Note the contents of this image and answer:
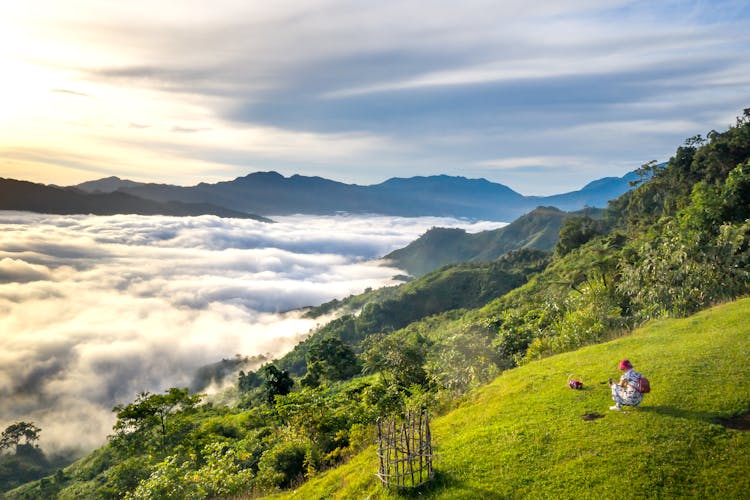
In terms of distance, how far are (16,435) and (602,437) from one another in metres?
146

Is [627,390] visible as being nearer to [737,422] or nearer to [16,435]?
[737,422]

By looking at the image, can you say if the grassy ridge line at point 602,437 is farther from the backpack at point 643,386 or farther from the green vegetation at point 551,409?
the backpack at point 643,386

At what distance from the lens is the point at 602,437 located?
12.4 meters

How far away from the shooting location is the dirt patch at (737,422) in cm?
1173

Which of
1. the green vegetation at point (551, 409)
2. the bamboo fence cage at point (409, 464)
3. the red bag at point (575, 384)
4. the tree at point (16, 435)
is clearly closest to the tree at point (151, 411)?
the green vegetation at point (551, 409)

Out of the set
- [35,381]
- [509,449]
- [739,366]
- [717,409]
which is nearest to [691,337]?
[739,366]

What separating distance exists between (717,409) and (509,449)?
20.0 feet

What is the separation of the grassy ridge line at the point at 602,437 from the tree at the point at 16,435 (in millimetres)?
134661

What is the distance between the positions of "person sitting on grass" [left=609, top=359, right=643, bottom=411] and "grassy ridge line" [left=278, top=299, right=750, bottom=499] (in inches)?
12.9

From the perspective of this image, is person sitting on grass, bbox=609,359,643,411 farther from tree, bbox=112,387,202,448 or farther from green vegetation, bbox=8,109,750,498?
tree, bbox=112,387,202,448

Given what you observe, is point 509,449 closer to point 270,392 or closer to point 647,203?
point 270,392

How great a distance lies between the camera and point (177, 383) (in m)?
190

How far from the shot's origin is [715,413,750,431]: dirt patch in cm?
1173

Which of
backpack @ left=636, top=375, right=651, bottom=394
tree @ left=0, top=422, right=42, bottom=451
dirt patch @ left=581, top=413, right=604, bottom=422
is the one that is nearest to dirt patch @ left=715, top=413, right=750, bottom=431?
backpack @ left=636, top=375, right=651, bottom=394
